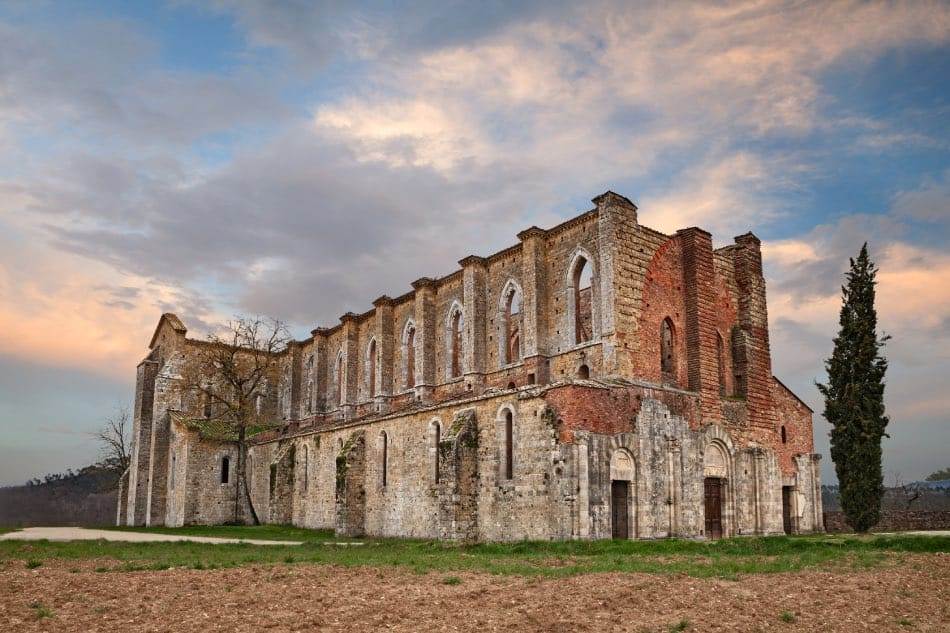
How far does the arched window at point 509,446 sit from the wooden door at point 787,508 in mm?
12318

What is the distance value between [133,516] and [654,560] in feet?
122

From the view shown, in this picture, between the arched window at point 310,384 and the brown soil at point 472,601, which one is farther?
the arched window at point 310,384

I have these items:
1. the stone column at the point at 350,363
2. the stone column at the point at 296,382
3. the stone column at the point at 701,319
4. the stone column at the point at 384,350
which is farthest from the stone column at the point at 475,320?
the stone column at the point at 296,382

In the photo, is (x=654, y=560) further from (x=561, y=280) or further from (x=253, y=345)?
(x=253, y=345)

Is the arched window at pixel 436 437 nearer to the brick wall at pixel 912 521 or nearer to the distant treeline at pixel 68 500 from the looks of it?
the brick wall at pixel 912 521

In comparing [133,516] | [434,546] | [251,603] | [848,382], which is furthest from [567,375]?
[133,516]

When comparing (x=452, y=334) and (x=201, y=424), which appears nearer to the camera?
(x=452, y=334)

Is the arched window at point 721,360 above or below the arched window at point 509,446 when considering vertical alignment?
above

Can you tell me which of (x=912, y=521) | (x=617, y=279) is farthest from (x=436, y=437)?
(x=912, y=521)

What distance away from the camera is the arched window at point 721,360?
28.8 metres

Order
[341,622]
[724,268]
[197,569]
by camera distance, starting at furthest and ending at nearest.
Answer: [724,268]
[197,569]
[341,622]

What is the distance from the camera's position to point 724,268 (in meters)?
30.7

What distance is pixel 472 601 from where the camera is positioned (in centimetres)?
1243

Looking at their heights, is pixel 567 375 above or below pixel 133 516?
above
